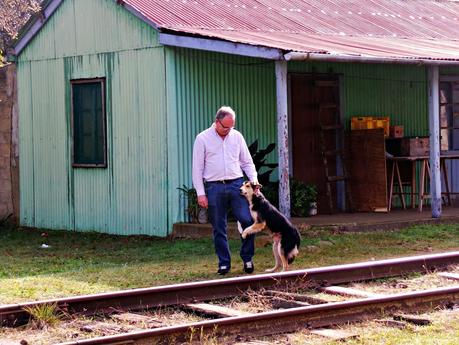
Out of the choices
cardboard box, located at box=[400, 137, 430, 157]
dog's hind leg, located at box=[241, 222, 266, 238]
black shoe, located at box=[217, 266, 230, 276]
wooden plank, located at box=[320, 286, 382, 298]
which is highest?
cardboard box, located at box=[400, 137, 430, 157]

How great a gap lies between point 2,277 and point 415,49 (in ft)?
24.3

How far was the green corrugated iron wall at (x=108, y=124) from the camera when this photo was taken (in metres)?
15.1

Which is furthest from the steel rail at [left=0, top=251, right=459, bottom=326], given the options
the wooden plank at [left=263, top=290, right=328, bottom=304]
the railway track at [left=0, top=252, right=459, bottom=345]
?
the wooden plank at [left=263, top=290, right=328, bottom=304]

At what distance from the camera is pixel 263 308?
8680mm

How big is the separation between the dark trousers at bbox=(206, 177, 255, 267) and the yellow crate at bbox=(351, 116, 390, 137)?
6.63 m

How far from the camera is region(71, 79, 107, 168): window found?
16031 mm

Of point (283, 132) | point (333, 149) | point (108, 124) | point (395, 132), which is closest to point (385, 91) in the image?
point (395, 132)

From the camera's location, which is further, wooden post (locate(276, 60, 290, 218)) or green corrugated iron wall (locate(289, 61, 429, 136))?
green corrugated iron wall (locate(289, 61, 429, 136))

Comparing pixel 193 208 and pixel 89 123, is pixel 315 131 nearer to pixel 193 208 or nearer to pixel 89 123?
pixel 193 208

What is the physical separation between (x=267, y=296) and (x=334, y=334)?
152 centimetres

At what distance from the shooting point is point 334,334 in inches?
300

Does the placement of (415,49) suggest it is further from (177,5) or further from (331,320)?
(331,320)

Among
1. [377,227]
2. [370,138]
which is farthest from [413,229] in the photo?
[370,138]

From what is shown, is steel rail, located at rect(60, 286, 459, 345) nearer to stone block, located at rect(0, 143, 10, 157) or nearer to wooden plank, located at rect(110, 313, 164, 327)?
wooden plank, located at rect(110, 313, 164, 327)
